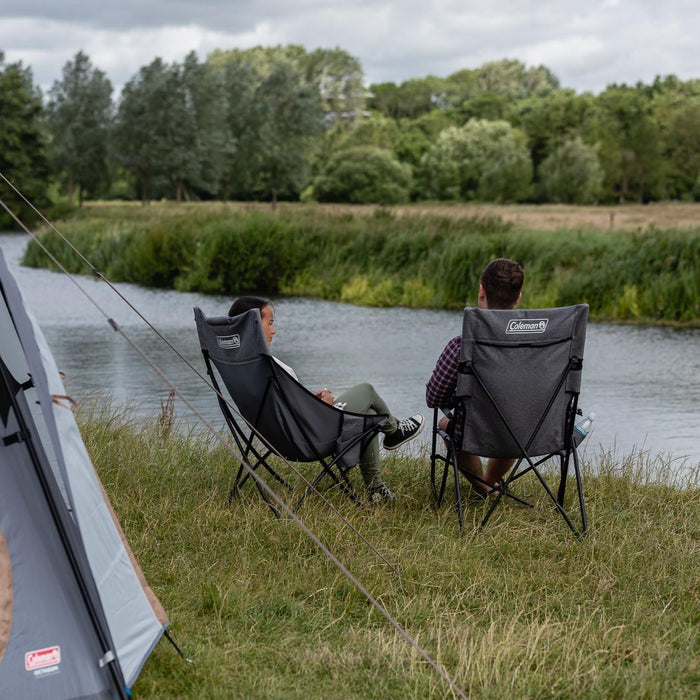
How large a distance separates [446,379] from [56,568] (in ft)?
7.37

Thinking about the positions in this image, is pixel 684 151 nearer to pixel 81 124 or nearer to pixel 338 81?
pixel 338 81

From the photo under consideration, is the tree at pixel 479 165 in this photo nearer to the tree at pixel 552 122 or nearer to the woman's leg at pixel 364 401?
the tree at pixel 552 122

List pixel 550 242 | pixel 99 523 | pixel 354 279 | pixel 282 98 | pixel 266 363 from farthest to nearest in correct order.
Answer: pixel 282 98 → pixel 354 279 → pixel 550 242 → pixel 266 363 → pixel 99 523

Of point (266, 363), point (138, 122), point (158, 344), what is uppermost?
point (138, 122)

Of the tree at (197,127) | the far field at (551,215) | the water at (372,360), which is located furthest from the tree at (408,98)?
the water at (372,360)

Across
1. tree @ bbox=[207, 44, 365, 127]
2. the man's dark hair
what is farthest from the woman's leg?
tree @ bbox=[207, 44, 365, 127]

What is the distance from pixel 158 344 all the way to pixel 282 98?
57568 millimetres

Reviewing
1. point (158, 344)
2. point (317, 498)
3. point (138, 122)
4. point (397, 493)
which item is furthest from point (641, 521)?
point (138, 122)

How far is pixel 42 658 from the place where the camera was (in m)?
3.05

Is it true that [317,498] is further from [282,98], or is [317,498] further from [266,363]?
[282,98]

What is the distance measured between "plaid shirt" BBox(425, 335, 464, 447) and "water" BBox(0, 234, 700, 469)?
146cm

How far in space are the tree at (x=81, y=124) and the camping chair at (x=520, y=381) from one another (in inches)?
2620

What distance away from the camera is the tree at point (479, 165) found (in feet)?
243

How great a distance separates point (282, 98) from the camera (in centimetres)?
6981
